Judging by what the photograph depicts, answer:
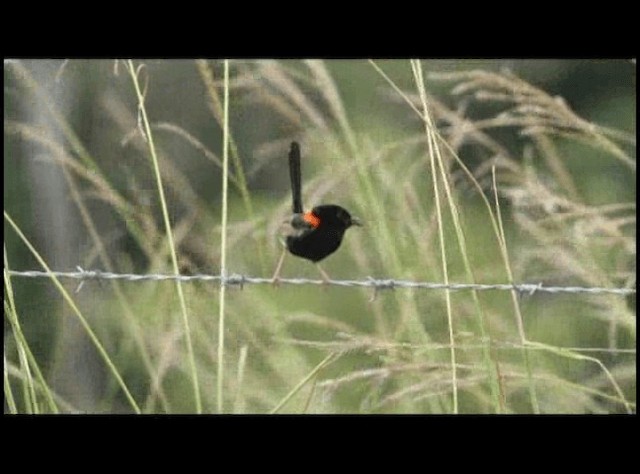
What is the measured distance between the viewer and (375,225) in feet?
9.52

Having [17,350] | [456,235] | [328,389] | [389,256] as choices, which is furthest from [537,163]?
[17,350]

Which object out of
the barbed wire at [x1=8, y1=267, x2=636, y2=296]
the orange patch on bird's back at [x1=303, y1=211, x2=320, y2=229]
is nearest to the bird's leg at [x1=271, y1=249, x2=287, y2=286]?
the barbed wire at [x1=8, y1=267, x2=636, y2=296]

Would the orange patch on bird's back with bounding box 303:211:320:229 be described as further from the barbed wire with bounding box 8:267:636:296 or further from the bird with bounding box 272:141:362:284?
the barbed wire with bounding box 8:267:636:296

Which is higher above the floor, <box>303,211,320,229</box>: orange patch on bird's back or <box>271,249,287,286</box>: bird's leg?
<box>303,211,320,229</box>: orange patch on bird's back

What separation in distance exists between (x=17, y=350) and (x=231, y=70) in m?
1.00

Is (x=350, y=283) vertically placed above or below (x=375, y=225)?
below

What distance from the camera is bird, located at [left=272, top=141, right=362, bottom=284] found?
114 inches

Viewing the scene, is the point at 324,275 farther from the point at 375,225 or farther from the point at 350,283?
the point at 375,225

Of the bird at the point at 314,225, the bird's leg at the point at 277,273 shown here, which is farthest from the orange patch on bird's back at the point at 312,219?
the bird's leg at the point at 277,273

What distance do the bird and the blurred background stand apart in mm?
25

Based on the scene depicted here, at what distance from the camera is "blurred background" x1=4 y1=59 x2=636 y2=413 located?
9.48 ft

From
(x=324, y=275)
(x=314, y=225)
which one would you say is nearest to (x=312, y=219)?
(x=314, y=225)

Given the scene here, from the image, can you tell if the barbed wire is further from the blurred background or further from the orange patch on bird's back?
the orange patch on bird's back

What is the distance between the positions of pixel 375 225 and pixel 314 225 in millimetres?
168
